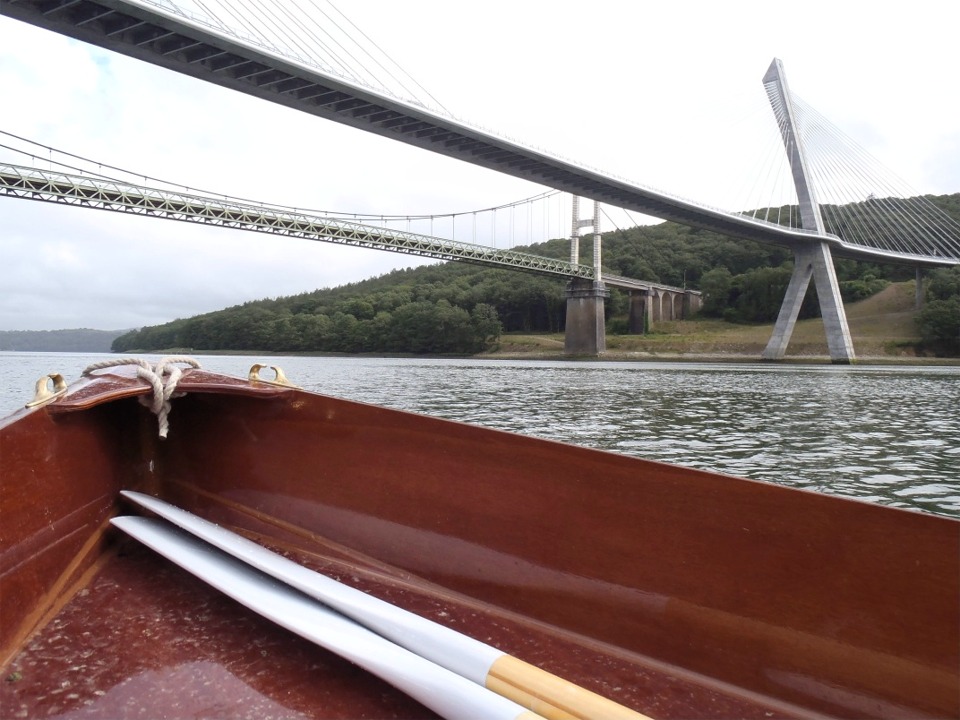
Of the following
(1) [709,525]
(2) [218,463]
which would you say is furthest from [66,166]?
(1) [709,525]

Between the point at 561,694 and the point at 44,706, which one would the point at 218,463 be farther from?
the point at 561,694

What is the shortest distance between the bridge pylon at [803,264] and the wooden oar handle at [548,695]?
35.1 metres

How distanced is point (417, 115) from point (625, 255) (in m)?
45.7

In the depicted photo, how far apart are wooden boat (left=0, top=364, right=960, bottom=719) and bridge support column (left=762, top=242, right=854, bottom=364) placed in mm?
34543

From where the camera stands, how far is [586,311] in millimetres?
44469

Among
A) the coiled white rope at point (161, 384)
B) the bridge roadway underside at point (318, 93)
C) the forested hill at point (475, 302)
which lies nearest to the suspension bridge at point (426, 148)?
the bridge roadway underside at point (318, 93)

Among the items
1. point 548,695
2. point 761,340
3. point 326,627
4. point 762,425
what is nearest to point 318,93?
point 762,425

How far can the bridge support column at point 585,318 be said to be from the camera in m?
43.4

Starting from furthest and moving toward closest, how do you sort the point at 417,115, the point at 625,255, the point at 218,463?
the point at 625,255
the point at 417,115
the point at 218,463

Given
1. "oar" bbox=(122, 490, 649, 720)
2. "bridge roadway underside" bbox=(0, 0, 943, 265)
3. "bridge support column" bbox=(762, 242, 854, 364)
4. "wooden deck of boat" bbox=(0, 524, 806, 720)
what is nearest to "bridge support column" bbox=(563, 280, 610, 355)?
"bridge roadway underside" bbox=(0, 0, 943, 265)

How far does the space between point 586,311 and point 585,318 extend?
62 cm

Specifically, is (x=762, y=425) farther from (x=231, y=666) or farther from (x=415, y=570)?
(x=231, y=666)

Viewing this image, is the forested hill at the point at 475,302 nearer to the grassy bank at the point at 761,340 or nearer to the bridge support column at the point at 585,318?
the grassy bank at the point at 761,340

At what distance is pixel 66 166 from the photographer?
26.2 meters
